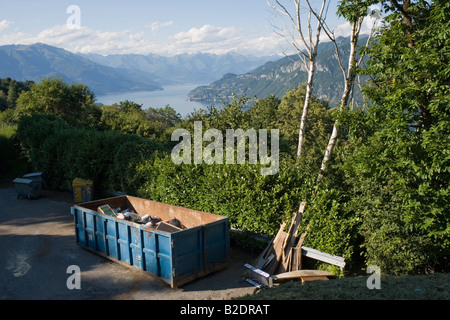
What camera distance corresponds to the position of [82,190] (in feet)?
55.6

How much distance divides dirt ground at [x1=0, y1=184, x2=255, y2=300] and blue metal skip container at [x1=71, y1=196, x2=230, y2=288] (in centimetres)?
24

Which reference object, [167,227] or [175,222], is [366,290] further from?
[175,222]

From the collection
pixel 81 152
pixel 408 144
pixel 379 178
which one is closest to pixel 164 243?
pixel 379 178

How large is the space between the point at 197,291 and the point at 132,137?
31.4 feet

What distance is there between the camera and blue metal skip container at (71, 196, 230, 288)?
9.27m

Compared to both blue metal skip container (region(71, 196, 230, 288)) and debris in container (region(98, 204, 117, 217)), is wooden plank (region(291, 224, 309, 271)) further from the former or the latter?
debris in container (region(98, 204, 117, 217))

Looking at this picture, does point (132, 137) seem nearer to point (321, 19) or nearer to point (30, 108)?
point (321, 19)

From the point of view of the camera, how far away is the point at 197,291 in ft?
30.3

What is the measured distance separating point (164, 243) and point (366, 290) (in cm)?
468

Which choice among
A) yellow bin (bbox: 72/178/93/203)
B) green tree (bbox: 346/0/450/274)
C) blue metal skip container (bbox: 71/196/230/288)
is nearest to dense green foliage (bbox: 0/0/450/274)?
green tree (bbox: 346/0/450/274)

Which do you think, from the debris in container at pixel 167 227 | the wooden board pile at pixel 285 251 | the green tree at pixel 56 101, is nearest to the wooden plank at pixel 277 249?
the wooden board pile at pixel 285 251

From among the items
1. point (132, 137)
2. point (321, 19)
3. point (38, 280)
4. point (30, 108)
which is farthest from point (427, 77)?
point (30, 108)

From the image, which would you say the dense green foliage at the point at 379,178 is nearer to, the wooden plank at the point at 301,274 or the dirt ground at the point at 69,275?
the wooden plank at the point at 301,274

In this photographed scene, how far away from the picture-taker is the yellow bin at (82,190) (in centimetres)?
1688
